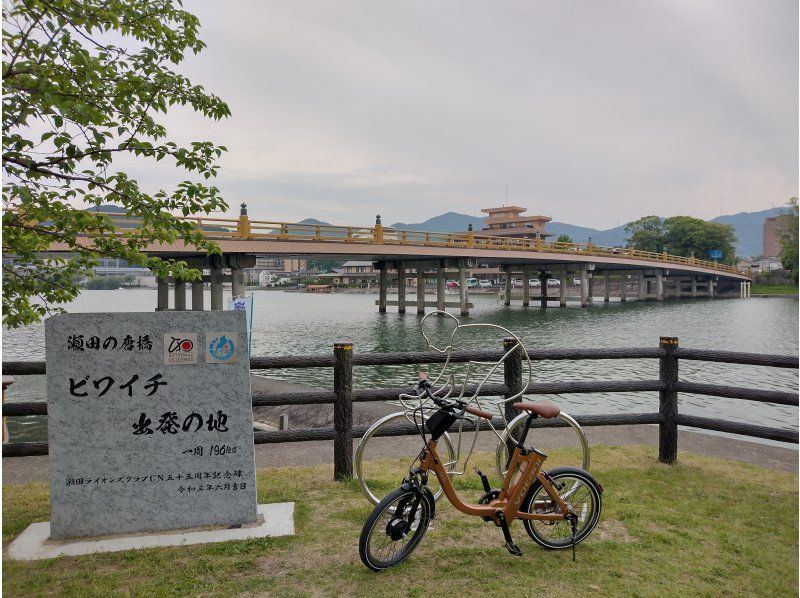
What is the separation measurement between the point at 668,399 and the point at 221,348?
4549 mm

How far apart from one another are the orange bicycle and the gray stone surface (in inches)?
52.0

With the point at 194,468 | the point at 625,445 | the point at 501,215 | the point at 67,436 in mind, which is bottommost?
the point at 625,445

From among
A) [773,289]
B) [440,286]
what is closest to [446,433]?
[440,286]

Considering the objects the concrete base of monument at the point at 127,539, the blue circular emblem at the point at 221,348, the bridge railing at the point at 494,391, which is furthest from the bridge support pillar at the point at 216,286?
the blue circular emblem at the point at 221,348

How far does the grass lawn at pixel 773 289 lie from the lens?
86.3 meters

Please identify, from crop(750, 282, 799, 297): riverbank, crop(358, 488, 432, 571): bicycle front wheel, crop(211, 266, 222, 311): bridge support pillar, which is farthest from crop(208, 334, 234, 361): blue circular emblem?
crop(750, 282, 799, 297): riverbank

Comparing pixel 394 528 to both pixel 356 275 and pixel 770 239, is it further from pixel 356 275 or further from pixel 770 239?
pixel 770 239

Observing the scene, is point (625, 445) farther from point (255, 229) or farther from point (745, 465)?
point (255, 229)

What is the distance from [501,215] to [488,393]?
400 ft

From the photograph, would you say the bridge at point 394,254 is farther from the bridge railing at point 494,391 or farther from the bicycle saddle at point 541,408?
the bicycle saddle at point 541,408

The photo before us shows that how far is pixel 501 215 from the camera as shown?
12375 centimetres

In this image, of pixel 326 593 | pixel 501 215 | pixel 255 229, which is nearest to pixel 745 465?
pixel 326 593

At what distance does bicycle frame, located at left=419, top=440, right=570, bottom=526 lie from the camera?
3.79m

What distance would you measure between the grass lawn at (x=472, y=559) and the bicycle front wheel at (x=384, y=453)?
0.83ft
